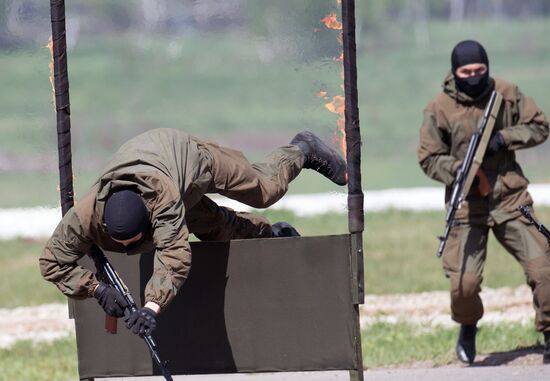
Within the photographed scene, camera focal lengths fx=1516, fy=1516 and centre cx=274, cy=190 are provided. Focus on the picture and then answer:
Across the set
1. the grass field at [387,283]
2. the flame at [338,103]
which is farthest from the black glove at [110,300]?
the grass field at [387,283]

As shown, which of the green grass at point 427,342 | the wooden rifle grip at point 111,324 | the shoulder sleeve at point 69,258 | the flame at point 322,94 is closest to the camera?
the shoulder sleeve at point 69,258

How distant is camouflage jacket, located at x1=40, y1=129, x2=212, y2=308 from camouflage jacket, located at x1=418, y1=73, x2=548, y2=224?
7.16ft

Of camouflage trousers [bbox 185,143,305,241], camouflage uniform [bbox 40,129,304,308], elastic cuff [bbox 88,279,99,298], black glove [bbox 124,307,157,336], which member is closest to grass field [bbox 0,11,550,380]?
camouflage trousers [bbox 185,143,305,241]

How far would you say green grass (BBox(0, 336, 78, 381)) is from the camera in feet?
36.4

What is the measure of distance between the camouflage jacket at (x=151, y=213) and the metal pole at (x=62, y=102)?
517 millimetres

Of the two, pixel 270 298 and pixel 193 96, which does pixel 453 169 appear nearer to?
pixel 270 298

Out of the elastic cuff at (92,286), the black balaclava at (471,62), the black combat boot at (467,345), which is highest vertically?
the black balaclava at (471,62)

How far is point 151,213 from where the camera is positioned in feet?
24.6

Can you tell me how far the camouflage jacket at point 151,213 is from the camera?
7.49 meters

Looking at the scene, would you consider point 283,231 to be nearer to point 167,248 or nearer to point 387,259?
point 167,248

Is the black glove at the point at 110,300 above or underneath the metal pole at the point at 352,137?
underneath

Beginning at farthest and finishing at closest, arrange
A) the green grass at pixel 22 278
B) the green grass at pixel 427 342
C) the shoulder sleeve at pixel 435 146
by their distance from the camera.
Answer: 1. the green grass at pixel 22 278
2. the green grass at pixel 427 342
3. the shoulder sleeve at pixel 435 146

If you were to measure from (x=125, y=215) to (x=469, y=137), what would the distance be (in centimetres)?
315

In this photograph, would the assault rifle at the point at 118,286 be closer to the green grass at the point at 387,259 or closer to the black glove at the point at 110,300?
the black glove at the point at 110,300
